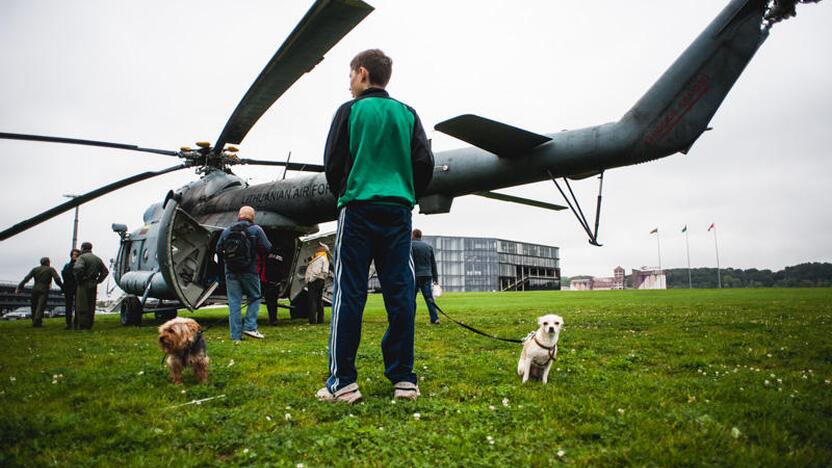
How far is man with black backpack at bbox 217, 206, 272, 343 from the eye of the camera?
857 centimetres

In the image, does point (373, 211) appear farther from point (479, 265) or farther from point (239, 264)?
point (479, 265)

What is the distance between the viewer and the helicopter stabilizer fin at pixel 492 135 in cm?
691

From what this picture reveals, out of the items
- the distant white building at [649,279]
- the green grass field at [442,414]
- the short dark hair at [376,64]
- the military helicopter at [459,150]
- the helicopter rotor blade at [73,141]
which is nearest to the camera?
the green grass field at [442,414]

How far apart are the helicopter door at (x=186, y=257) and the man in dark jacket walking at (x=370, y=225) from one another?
27.1 ft

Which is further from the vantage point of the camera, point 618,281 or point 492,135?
point 618,281

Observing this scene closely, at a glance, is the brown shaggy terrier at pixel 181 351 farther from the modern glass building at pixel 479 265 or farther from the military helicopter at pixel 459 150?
the modern glass building at pixel 479 265

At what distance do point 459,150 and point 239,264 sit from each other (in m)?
4.78

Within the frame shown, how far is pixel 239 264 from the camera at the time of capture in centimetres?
857

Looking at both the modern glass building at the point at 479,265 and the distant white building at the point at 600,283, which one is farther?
the distant white building at the point at 600,283

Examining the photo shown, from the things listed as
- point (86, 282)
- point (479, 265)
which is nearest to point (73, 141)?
point (86, 282)

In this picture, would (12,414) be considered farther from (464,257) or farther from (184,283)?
(464,257)

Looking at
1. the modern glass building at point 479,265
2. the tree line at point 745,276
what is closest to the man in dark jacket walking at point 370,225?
the modern glass building at point 479,265

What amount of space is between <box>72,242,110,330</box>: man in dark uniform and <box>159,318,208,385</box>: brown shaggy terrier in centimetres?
978

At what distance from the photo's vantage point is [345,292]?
387 centimetres
